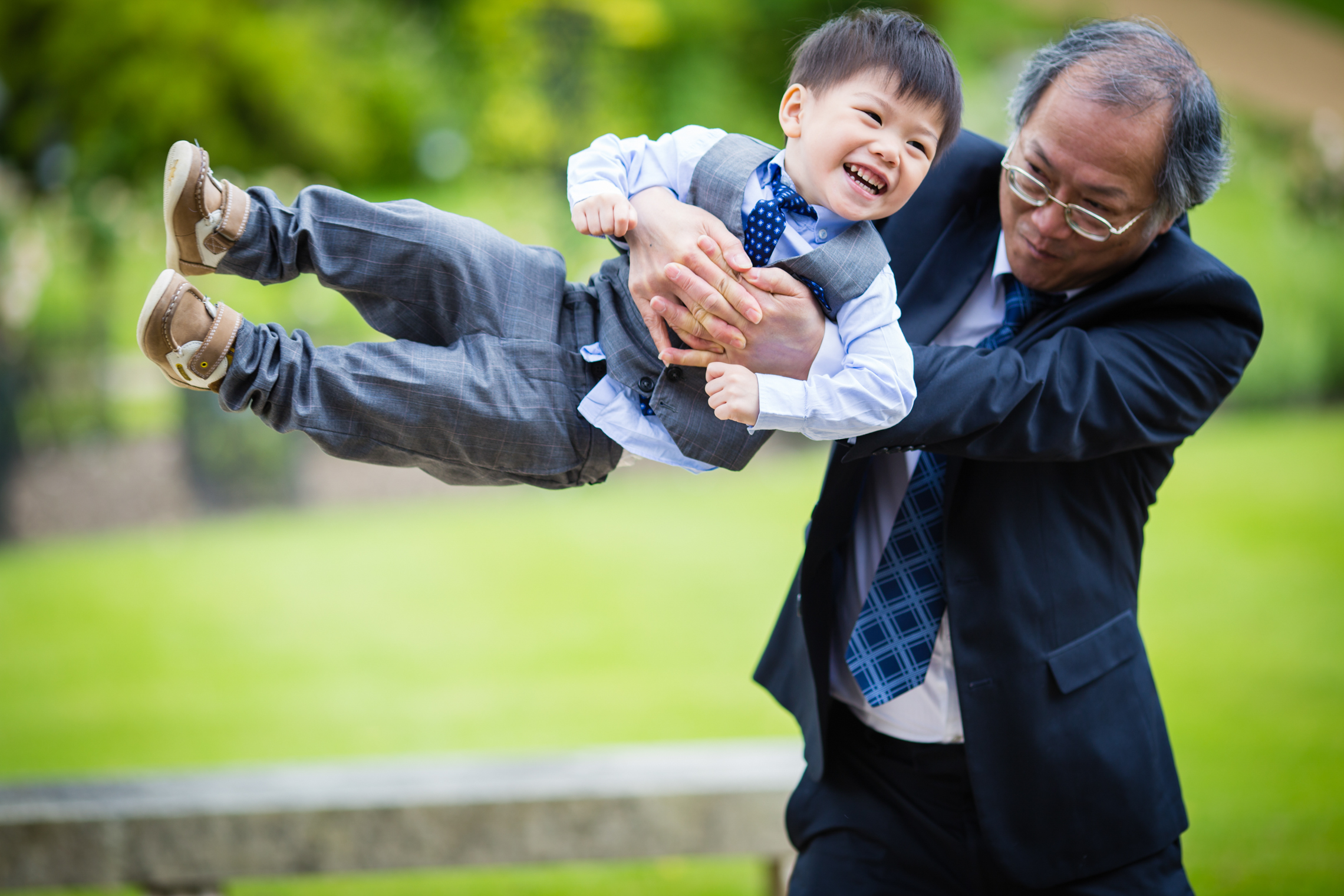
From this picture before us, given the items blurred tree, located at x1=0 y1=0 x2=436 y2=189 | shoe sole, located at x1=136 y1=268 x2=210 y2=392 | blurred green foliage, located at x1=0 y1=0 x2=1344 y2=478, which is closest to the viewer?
shoe sole, located at x1=136 y1=268 x2=210 y2=392

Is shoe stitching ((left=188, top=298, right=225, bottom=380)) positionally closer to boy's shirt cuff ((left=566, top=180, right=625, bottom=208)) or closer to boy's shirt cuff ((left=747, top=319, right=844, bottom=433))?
boy's shirt cuff ((left=566, top=180, right=625, bottom=208))

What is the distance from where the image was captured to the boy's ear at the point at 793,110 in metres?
1.45

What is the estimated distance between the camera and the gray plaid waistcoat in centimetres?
141

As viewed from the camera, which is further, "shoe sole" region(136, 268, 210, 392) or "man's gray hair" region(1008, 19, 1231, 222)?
"man's gray hair" region(1008, 19, 1231, 222)

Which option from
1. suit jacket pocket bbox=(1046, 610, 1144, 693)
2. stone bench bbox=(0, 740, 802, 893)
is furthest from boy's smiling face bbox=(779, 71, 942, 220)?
stone bench bbox=(0, 740, 802, 893)

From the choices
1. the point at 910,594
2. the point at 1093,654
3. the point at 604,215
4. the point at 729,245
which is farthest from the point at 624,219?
the point at 1093,654

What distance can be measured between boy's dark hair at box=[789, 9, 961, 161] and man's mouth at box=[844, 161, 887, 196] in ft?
0.33

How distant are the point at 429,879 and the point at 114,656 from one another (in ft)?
6.46

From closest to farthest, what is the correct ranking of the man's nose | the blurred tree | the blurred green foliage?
the man's nose < the blurred green foliage < the blurred tree

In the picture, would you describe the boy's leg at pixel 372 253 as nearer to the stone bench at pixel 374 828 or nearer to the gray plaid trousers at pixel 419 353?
the gray plaid trousers at pixel 419 353

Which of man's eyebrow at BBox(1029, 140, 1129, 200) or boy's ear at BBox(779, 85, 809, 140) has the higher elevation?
boy's ear at BBox(779, 85, 809, 140)

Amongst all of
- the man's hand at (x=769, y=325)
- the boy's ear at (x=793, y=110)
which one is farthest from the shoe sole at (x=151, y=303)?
the boy's ear at (x=793, y=110)

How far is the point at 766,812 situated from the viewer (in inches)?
107

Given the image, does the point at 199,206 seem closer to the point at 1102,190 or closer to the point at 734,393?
the point at 734,393
